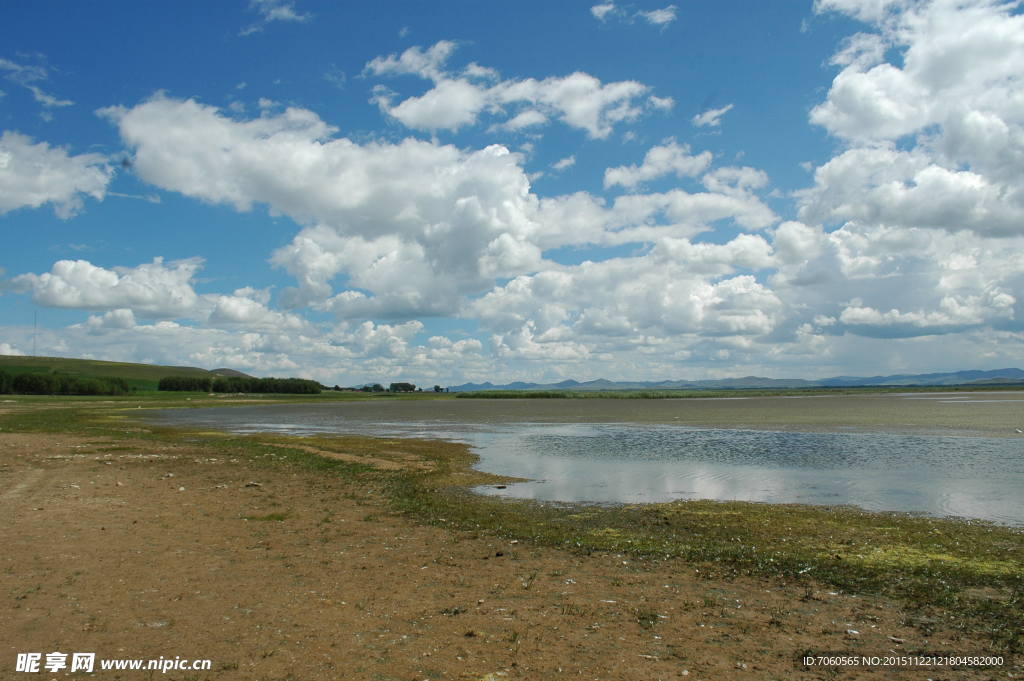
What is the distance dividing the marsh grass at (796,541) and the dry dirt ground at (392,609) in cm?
76

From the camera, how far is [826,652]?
8.56 metres

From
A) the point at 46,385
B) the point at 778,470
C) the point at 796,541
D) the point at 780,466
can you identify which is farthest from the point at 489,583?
the point at 46,385

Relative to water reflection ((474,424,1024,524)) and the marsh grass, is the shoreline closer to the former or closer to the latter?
the marsh grass

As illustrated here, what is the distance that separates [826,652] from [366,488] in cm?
1750

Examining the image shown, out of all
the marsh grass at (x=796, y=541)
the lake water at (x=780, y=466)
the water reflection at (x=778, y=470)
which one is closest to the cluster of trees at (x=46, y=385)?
the lake water at (x=780, y=466)

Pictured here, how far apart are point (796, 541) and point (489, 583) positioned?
7.97 metres

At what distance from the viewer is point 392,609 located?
998cm

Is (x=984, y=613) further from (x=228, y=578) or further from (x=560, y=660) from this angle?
(x=228, y=578)

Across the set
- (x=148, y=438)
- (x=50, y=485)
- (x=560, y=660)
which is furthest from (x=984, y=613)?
(x=148, y=438)

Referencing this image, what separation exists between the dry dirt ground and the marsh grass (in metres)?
0.76

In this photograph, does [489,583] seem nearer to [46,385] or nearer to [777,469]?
[777,469]

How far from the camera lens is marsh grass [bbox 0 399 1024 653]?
10891mm

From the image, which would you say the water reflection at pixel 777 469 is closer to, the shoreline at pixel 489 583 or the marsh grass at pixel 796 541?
the marsh grass at pixel 796 541

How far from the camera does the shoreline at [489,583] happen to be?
8406 millimetres
